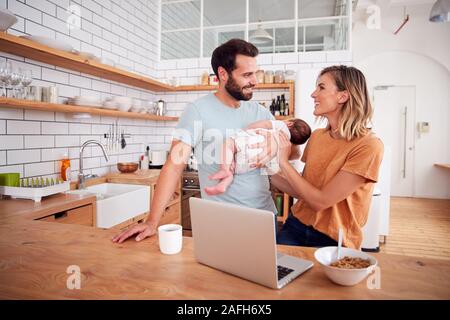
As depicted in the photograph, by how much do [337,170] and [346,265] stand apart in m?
0.63

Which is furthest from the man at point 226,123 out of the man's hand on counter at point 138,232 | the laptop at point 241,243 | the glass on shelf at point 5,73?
the glass on shelf at point 5,73

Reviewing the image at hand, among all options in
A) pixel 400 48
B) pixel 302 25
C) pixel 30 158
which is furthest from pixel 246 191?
pixel 400 48

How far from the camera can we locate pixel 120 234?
1.34 metres

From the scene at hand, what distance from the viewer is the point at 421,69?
670 centimetres

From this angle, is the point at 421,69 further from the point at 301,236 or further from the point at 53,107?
the point at 53,107

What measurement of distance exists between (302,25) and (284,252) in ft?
14.7

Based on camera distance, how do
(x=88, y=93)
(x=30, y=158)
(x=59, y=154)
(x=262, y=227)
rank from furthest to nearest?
(x=88, y=93) → (x=59, y=154) → (x=30, y=158) → (x=262, y=227)

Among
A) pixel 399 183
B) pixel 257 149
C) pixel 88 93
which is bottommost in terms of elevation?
pixel 399 183

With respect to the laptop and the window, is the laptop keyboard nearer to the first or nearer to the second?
the laptop

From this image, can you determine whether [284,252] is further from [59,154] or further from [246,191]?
[59,154]

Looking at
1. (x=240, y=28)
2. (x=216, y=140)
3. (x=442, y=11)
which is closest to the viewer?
(x=216, y=140)

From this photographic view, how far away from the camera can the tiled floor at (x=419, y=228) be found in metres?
3.85

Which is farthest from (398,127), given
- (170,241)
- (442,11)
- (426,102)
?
(170,241)

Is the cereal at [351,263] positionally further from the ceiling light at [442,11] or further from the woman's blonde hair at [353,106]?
the ceiling light at [442,11]
